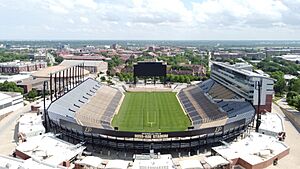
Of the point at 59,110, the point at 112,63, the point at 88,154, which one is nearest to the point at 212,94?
the point at 59,110

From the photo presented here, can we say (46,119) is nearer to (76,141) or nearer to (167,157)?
(76,141)

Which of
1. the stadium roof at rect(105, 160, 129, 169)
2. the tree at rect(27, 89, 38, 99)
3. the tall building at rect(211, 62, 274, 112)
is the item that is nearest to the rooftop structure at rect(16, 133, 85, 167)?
the stadium roof at rect(105, 160, 129, 169)

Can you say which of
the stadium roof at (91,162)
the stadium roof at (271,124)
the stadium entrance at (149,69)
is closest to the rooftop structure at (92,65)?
the stadium entrance at (149,69)

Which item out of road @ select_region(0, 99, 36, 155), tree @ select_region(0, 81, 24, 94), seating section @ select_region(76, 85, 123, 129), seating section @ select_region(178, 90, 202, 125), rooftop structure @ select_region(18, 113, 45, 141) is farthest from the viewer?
tree @ select_region(0, 81, 24, 94)

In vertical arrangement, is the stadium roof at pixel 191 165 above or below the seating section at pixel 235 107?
below

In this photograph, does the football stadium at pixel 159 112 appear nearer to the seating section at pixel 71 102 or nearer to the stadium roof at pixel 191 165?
the seating section at pixel 71 102

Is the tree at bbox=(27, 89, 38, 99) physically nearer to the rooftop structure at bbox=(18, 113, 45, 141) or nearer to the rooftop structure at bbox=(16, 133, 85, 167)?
the rooftop structure at bbox=(18, 113, 45, 141)

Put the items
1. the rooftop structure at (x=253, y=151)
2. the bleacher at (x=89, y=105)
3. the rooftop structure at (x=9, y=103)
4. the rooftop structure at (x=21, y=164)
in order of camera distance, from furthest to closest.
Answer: the rooftop structure at (x=9, y=103), the bleacher at (x=89, y=105), the rooftop structure at (x=253, y=151), the rooftop structure at (x=21, y=164)
